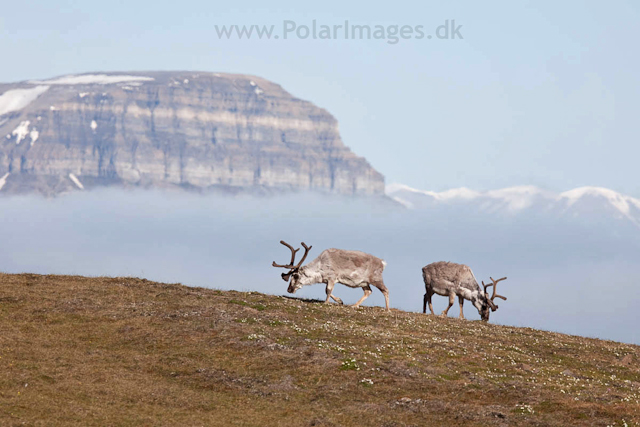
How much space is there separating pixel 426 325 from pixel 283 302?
821 centimetres

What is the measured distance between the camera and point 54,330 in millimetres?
43625

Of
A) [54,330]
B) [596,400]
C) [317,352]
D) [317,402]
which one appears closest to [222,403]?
[317,402]

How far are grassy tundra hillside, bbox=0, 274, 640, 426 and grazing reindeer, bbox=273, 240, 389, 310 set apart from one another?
2654 millimetres

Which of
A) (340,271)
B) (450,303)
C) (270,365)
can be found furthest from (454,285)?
(270,365)

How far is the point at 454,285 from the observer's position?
58.7 meters

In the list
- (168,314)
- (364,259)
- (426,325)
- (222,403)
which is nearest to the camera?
(222,403)

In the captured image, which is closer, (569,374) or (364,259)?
(569,374)

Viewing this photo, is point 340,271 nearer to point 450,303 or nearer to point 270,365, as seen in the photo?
point 450,303

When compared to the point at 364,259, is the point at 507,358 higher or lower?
lower

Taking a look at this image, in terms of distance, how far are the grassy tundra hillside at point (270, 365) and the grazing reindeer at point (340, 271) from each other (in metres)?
2.65

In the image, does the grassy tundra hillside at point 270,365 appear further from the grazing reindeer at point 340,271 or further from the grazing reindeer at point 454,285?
the grazing reindeer at point 454,285

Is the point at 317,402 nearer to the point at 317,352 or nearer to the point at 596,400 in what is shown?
the point at 317,352

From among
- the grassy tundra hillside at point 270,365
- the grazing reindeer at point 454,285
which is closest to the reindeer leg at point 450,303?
the grazing reindeer at point 454,285

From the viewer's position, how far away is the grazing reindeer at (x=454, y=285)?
58719mm
